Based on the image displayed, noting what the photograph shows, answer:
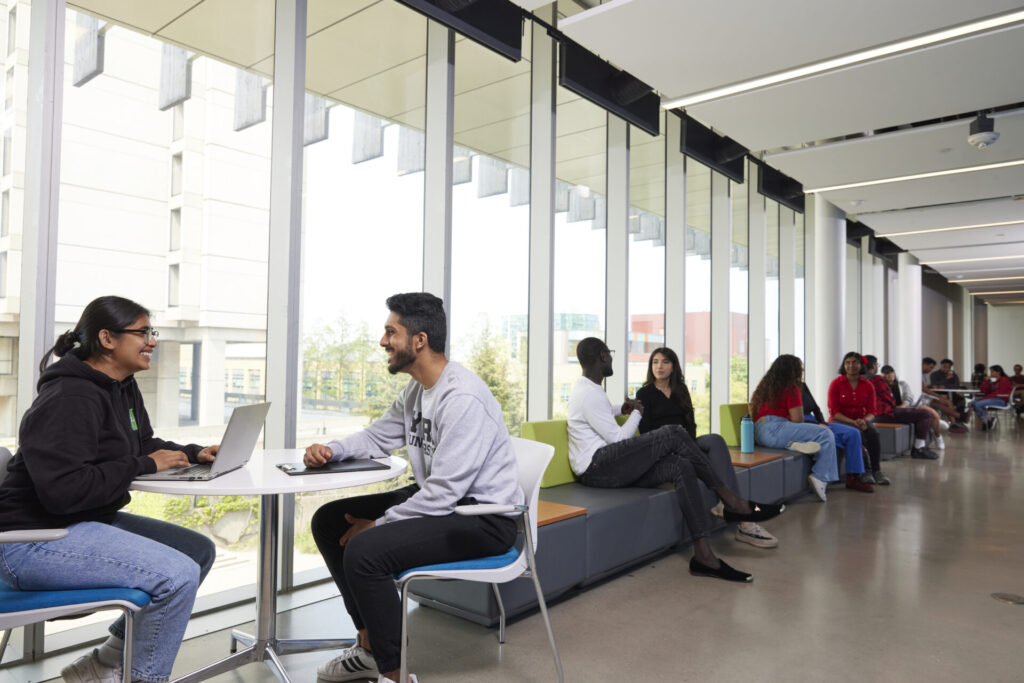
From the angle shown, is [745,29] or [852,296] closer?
[745,29]

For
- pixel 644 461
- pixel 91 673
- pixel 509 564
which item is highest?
pixel 644 461

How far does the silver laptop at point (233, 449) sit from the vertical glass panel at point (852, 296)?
36.9 feet

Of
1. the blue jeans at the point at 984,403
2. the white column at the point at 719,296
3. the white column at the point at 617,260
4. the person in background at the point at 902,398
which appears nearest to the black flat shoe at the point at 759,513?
the white column at the point at 617,260

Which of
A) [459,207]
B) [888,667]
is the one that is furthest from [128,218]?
[888,667]

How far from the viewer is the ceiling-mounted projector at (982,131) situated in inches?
199

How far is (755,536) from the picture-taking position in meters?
4.04

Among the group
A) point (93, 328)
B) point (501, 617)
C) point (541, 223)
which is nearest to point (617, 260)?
point (541, 223)

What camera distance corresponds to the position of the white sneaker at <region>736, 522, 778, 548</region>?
399 cm

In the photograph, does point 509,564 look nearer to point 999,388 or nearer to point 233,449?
point 233,449

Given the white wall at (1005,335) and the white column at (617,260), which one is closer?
the white column at (617,260)

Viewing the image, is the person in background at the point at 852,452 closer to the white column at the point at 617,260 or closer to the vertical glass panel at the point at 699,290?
the vertical glass panel at the point at 699,290

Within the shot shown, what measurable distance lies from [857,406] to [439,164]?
4896mm

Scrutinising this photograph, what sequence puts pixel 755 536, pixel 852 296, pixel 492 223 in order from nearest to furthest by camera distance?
1. pixel 755 536
2. pixel 492 223
3. pixel 852 296

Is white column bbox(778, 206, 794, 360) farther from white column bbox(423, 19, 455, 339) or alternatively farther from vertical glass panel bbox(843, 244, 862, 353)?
white column bbox(423, 19, 455, 339)
